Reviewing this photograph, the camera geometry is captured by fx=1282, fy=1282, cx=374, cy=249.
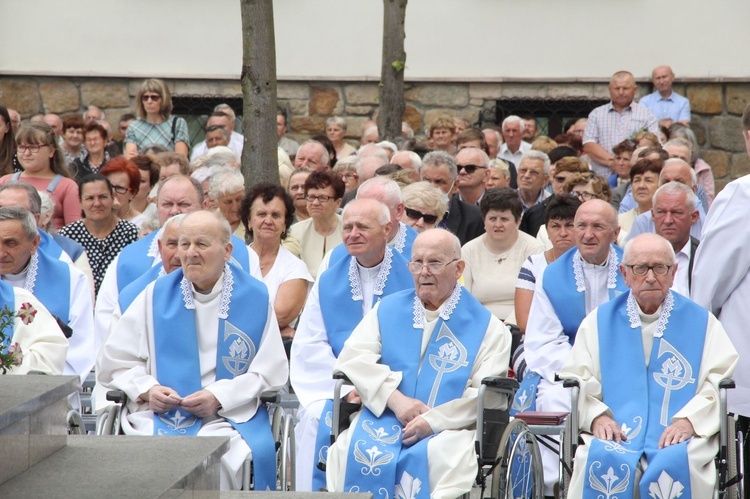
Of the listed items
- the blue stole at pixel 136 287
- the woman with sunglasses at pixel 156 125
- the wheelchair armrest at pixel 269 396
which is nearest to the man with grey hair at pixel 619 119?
the woman with sunglasses at pixel 156 125

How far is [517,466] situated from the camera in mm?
6379

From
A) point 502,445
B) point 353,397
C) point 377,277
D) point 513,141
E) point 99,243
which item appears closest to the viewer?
point 502,445

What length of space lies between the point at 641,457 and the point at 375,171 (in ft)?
15.1

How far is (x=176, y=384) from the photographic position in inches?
260

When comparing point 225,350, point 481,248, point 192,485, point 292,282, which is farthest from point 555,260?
point 192,485

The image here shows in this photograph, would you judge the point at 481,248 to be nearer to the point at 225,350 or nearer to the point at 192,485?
the point at 225,350

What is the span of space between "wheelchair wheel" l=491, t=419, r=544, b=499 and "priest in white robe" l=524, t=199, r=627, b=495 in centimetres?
94

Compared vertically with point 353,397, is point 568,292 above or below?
above

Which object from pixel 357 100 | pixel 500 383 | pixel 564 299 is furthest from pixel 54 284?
pixel 357 100

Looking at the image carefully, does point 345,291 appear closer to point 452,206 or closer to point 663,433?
point 663,433

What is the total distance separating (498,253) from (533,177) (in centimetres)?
220

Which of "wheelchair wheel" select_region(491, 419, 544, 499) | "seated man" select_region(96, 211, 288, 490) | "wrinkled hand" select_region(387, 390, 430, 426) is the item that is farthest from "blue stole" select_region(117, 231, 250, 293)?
"wheelchair wheel" select_region(491, 419, 544, 499)

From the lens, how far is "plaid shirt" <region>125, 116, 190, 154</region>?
496 inches

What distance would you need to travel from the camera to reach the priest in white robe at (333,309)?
7.07 metres
